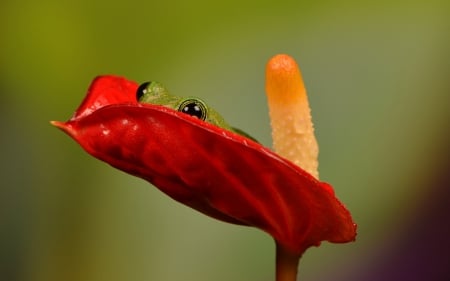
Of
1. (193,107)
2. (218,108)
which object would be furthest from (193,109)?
(218,108)

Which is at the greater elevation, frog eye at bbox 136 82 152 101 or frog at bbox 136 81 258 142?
frog eye at bbox 136 82 152 101

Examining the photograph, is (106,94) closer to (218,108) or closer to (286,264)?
(286,264)

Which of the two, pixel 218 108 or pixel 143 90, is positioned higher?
pixel 218 108

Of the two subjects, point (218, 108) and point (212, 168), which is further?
point (218, 108)

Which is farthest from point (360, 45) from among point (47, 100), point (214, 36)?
point (47, 100)

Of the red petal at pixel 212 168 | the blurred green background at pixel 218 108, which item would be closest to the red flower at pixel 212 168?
the red petal at pixel 212 168

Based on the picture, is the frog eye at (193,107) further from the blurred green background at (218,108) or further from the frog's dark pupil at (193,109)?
the blurred green background at (218,108)

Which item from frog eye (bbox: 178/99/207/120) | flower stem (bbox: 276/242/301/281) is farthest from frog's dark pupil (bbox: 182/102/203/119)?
flower stem (bbox: 276/242/301/281)

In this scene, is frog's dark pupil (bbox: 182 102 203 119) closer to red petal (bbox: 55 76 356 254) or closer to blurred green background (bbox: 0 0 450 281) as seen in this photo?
red petal (bbox: 55 76 356 254)
